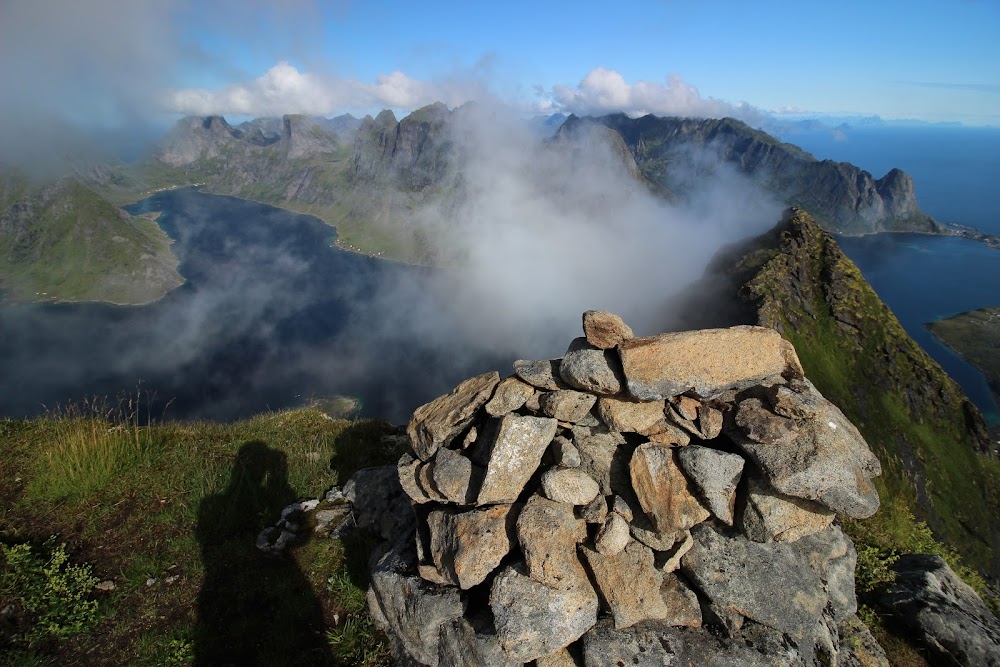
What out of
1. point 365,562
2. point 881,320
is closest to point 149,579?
point 365,562

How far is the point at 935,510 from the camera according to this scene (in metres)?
116

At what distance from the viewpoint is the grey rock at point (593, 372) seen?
9.19m

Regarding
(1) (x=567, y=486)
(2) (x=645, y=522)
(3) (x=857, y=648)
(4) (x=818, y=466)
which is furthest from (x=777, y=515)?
(1) (x=567, y=486)

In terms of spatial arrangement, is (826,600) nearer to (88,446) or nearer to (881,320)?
(88,446)

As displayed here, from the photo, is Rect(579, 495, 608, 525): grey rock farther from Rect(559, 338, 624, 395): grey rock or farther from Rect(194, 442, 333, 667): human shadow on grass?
Rect(194, 442, 333, 667): human shadow on grass

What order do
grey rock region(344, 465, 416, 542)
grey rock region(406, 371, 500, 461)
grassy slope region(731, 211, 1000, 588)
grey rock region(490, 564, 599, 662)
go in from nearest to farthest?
grey rock region(490, 564, 599, 662) < grey rock region(406, 371, 500, 461) < grey rock region(344, 465, 416, 542) < grassy slope region(731, 211, 1000, 588)

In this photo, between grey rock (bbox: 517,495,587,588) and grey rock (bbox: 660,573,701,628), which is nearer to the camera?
grey rock (bbox: 517,495,587,588)

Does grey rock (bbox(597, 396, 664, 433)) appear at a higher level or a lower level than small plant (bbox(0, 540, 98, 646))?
higher

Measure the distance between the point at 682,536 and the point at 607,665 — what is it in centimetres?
250

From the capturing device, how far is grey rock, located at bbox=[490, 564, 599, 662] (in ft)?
25.8

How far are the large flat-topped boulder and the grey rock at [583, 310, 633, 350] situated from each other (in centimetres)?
20

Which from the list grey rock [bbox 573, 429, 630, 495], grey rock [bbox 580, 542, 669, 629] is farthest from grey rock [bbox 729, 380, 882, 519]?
grey rock [bbox 580, 542, 669, 629]

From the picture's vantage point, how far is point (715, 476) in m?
8.62

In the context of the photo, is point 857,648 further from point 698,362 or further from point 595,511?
point 698,362
